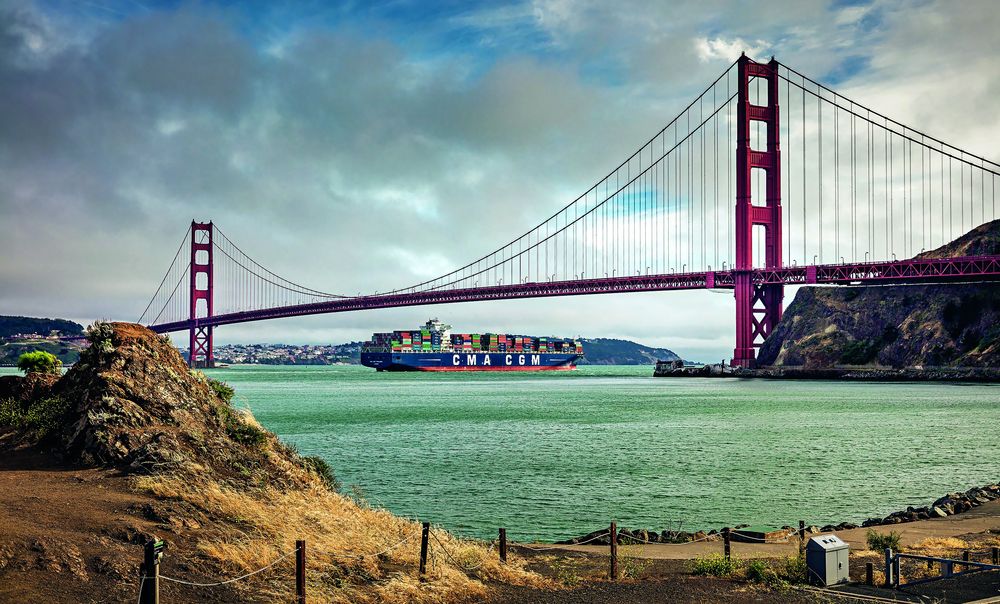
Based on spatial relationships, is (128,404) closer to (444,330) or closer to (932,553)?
(932,553)

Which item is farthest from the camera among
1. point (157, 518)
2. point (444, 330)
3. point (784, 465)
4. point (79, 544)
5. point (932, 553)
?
point (444, 330)

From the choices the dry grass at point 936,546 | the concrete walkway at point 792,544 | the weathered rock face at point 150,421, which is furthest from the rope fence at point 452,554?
the weathered rock face at point 150,421

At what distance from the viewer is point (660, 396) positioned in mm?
67812

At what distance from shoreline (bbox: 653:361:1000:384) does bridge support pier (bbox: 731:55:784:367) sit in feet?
7.13

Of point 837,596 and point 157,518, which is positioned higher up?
point 157,518

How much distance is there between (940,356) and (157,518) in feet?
305

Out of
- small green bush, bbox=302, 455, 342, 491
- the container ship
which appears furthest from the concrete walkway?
the container ship

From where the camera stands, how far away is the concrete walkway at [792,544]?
14258 millimetres

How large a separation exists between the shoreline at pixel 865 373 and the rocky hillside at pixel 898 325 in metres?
2.07

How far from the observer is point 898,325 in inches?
3789

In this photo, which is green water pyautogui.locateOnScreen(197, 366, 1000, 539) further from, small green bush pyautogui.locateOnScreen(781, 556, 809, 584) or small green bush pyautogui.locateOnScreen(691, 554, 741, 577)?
small green bush pyautogui.locateOnScreen(781, 556, 809, 584)

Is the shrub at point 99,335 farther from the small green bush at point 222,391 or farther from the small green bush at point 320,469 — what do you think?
the small green bush at point 320,469

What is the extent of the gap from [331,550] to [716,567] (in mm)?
5611

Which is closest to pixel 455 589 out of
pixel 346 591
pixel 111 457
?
pixel 346 591
